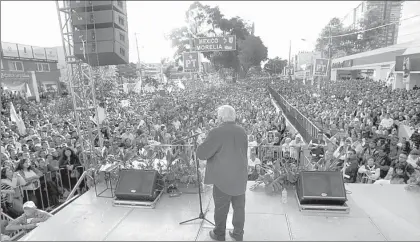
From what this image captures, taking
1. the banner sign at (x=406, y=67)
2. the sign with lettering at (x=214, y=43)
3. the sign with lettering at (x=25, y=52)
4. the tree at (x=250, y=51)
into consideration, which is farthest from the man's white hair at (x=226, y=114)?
the sign with lettering at (x=25, y=52)

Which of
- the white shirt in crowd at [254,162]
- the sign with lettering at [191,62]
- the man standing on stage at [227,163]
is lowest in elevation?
the white shirt in crowd at [254,162]

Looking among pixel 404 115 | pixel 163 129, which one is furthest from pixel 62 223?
pixel 404 115

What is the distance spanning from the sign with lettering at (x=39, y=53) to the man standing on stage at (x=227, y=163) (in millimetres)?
42722

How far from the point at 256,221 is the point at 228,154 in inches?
48.9

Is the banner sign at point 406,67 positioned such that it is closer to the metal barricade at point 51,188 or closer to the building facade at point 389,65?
the building facade at point 389,65

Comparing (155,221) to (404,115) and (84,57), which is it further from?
(404,115)

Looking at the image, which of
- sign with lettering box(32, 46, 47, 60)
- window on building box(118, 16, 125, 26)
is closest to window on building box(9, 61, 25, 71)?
sign with lettering box(32, 46, 47, 60)

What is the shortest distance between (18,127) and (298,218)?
11.3 meters

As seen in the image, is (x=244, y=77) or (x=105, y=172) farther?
(x=244, y=77)

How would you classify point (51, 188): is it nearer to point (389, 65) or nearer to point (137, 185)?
point (137, 185)

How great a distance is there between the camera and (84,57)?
18.7 feet

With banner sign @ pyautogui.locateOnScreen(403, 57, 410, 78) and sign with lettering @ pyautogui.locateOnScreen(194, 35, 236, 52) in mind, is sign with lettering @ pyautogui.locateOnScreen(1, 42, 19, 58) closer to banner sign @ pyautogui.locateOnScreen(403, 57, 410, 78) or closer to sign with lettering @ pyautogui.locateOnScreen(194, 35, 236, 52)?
sign with lettering @ pyautogui.locateOnScreen(194, 35, 236, 52)

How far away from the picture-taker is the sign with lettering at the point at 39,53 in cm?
3813

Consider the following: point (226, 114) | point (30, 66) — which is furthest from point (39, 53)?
point (226, 114)
